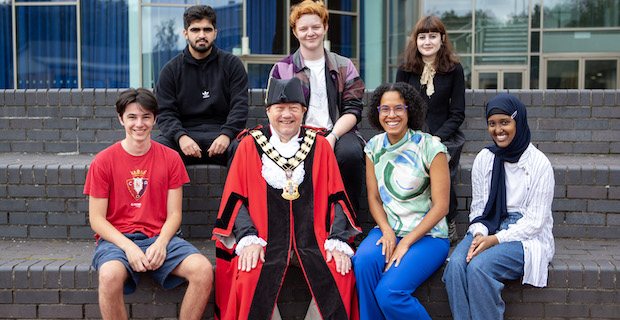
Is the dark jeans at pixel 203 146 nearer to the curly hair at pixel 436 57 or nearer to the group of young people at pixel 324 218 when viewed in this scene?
the group of young people at pixel 324 218

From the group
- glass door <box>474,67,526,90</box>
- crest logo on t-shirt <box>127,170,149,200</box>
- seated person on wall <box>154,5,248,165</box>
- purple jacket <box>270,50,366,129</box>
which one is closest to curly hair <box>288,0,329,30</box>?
purple jacket <box>270,50,366,129</box>

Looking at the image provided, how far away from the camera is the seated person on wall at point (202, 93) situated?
14.3 ft

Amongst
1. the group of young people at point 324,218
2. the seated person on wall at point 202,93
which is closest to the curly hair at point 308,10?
the seated person on wall at point 202,93

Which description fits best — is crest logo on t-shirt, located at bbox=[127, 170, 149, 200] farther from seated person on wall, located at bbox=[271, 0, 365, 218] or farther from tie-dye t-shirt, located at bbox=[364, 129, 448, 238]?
tie-dye t-shirt, located at bbox=[364, 129, 448, 238]

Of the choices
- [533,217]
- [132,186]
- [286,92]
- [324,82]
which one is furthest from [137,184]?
[533,217]

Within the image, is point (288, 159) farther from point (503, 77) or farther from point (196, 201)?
point (503, 77)

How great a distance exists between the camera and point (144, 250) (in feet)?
11.1

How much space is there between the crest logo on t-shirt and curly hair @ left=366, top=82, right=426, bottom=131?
148cm

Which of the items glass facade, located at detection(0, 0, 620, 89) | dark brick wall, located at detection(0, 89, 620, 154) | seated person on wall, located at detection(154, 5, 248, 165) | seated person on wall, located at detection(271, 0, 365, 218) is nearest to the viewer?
seated person on wall, located at detection(271, 0, 365, 218)

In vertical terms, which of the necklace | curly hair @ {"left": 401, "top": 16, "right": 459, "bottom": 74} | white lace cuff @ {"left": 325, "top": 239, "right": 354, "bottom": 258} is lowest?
white lace cuff @ {"left": 325, "top": 239, "right": 354, "bottom": 258}

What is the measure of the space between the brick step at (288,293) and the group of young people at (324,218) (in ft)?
0.59

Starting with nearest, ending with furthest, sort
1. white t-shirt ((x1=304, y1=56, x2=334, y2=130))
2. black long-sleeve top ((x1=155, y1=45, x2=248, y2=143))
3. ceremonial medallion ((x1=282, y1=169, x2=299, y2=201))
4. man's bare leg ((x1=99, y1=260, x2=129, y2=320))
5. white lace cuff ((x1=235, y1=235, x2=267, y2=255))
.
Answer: man's bare leg ((x1=99, y1=260, x2=129, y2=320)) → white lace cuff ((x1=235, y1=235, x2=267, y2=255)) → ceremonial medallion ((x1=282, y1=169, x2=299, y2=201)) → white t-shirt ((x1=304, y1=56, x2=334, y2=130)) → black long-sleeve top ((x1=155, y1=45, x2=248, y2=143))

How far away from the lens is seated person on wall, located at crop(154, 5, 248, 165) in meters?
4.36

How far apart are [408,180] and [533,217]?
2.48 ft
